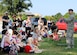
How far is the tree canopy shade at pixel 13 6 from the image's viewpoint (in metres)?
62.2

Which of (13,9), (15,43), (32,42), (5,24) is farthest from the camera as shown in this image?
(13,9)

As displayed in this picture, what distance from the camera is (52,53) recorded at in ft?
45.3

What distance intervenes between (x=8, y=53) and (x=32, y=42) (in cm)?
211

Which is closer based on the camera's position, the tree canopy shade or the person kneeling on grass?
the person kneeling on grass

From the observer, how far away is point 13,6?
204ft

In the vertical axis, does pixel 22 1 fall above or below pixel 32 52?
above

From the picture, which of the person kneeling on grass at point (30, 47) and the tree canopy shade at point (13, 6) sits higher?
the tree canopy shade at point (13, 6)

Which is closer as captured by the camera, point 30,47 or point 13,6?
point 30,47

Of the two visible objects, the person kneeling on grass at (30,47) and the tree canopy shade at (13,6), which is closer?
the person kneeling on grass at (30,47)

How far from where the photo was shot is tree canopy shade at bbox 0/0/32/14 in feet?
204

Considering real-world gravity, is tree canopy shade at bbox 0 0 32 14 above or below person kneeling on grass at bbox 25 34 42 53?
above

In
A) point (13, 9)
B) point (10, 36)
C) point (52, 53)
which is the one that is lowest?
point (52, 53)

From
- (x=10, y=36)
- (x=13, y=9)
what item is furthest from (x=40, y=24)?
(x=13, y=9)

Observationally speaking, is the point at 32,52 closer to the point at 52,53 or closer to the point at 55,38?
the point at 52,53
